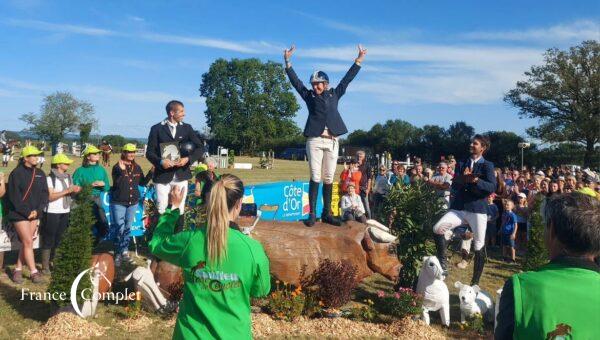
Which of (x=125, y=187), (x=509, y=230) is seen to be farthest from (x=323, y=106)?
(x=509, y=230)

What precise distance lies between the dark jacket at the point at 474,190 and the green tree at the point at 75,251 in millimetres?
5144

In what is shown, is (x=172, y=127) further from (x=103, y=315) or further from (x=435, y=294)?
(x=435, y=294)

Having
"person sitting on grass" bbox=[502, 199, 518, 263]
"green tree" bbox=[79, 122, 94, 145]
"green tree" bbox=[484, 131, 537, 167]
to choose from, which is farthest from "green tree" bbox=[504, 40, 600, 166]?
"green tree" bbox=[79, 122, 94, 145]

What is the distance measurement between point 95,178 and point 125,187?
2.21 ft

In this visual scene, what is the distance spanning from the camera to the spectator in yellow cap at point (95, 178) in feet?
28.0

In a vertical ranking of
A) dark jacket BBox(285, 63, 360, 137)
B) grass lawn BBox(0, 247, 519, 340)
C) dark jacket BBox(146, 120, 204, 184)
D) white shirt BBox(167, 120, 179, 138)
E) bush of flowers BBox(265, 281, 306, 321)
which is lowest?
grass lawn BBox(0, 247, 519, 340)

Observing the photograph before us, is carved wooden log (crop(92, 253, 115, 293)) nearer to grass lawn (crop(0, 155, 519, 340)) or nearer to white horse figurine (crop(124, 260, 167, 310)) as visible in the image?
grass lawn (crop(0, 155, 519, 340))

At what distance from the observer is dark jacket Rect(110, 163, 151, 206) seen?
8367mm

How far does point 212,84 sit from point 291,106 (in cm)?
1139

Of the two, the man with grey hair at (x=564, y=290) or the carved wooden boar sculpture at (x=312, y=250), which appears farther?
the carved wooden boar sculpture at (x=312, y=250)

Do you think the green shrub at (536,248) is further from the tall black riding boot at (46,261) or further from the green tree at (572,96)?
the green tree at (572,96)

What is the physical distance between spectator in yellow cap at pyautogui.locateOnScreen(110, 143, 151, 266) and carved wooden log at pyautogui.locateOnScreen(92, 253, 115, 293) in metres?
1.71

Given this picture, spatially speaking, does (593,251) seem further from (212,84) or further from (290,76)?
(212,84)

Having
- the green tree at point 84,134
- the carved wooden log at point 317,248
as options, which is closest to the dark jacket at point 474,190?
the carved wooden log at point 317,248
